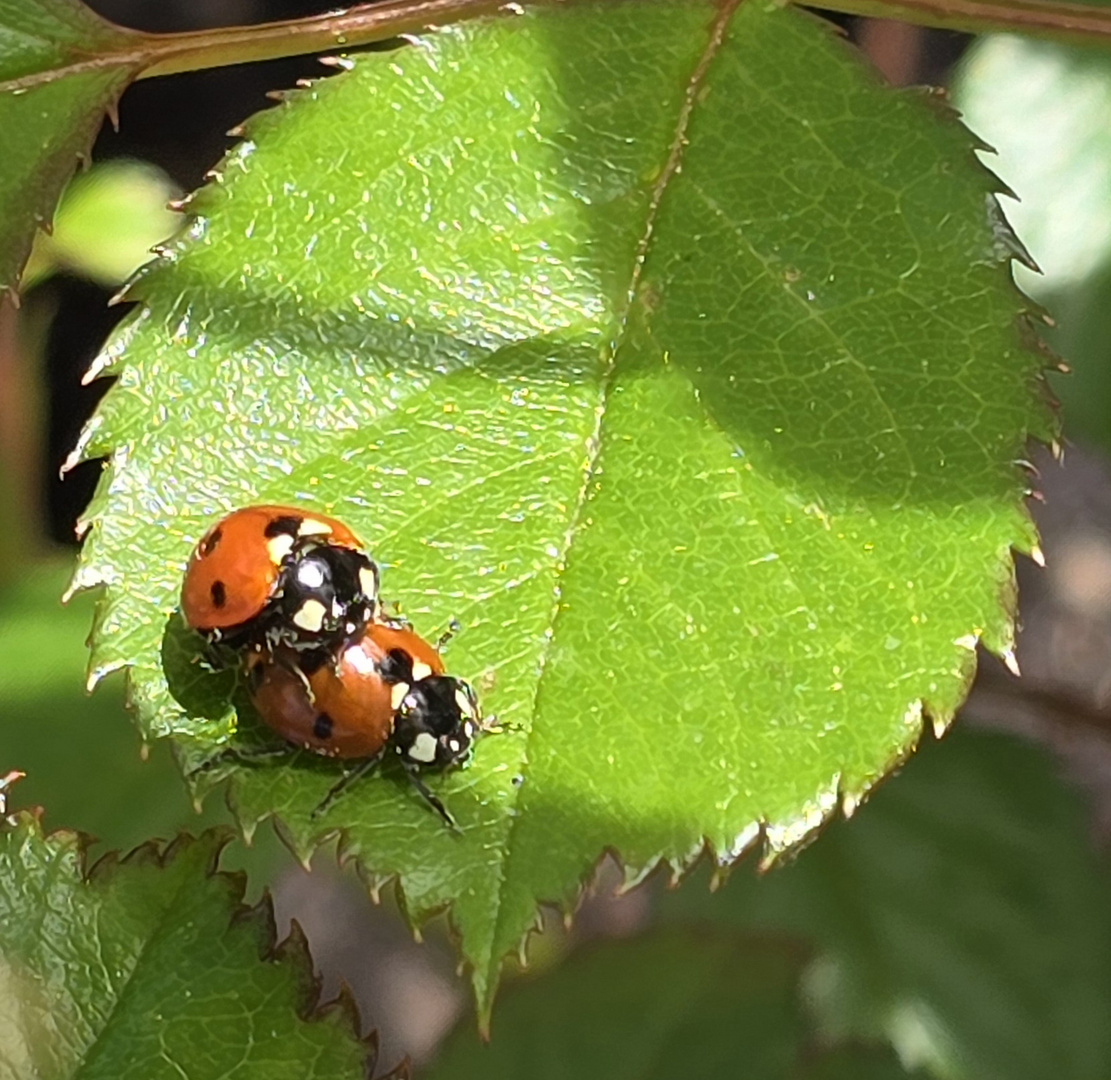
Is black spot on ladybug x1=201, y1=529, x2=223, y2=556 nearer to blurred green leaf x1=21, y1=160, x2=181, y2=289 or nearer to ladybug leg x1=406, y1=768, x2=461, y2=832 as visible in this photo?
ladybug leg x1=406, y1=768, x2=461, y2=832

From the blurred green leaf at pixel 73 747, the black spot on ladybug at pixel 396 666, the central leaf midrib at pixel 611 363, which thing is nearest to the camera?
the central leaf midrib at pixel 611 363

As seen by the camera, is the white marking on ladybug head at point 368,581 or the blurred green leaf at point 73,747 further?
the blurred green leaf at point 73,747

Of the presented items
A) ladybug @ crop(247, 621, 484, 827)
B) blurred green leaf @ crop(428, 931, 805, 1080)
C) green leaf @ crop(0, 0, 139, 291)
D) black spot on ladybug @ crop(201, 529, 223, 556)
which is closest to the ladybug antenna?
ladybug @ crop(247, 621, 484, 827)

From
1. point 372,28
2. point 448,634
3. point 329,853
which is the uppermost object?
point 372,28

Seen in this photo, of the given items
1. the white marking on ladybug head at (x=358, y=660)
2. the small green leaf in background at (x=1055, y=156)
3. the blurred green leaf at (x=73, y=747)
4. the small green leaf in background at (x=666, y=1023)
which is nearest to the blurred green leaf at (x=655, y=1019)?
the small green leaf in background at (x=666, y=1023)

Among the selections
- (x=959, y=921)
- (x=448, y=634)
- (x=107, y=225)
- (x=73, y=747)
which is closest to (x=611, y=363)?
(x=448, y=634)

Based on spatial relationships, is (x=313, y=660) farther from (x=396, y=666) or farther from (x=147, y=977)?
(x=147, y=977)

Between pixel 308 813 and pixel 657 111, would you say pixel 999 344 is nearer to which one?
pixel 657 111

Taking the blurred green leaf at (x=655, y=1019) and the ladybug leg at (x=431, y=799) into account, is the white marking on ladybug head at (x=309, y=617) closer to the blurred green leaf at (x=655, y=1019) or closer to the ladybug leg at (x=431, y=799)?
the ladybug leg at (x=431, y=799)
